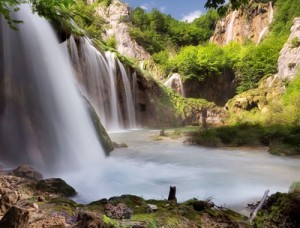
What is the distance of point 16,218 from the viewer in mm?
3373

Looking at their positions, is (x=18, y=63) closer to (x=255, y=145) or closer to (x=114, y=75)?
(x=255, y=145)

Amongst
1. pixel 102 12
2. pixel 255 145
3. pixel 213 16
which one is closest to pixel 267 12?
pixel 213 16

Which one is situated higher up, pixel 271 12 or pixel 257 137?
pixel 271 12

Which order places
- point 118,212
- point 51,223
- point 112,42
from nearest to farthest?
point 51,223, point 118,212, point 112,42

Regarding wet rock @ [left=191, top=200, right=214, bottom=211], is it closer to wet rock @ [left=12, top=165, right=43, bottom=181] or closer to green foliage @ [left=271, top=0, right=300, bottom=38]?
wet rock @ [left=12, top=165, right=43, bottom=181]

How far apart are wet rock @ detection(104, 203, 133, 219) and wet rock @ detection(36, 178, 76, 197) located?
1657mm

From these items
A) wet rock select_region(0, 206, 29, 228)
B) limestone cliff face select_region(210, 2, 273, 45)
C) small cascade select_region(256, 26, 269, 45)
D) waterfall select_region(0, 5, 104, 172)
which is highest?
limestone cliff face select_region(210, 2, 273, 45)

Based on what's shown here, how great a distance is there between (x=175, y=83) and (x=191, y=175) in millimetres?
27289

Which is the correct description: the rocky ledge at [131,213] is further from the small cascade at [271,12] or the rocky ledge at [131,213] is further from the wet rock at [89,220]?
the small cascade at [271,12]

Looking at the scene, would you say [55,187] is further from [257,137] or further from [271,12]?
[271,12]

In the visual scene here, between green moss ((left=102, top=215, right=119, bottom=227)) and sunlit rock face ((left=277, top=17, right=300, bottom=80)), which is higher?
sunlit rock face ((left=277, top=17, right=300, bottom=80))

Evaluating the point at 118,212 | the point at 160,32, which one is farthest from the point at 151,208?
the point at 160,32

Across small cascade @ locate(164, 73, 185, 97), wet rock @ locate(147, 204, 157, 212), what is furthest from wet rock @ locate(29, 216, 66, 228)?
small cascade @ locate(164, 73, 185, 97)

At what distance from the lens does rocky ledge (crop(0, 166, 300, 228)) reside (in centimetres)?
333
